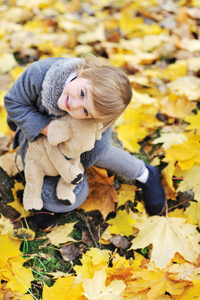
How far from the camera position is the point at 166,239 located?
1.45 meters

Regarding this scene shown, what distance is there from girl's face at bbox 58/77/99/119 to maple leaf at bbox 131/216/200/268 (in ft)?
2.47

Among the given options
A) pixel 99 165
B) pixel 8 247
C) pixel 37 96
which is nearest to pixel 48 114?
pixel 37 96

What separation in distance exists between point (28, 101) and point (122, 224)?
855mm

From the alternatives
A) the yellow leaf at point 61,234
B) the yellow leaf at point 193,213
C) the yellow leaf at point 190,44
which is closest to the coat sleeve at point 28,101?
the yellow leaf at point 61,234

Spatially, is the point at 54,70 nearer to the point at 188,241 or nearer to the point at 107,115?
the point at 107,115

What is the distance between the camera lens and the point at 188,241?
1.43m

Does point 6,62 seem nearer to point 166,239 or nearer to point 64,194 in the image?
point 64,194

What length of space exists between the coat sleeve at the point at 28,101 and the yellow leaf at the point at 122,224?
0.69m

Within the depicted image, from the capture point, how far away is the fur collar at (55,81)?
3.91 ft

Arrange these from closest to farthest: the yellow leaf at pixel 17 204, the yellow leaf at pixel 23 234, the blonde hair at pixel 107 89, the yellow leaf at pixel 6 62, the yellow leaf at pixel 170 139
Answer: the blonde hair at pixel 107 89 < the yellow leaf at pixel 23 234 < the yellow leaf at pixel 17 204 < the yellow leaf at pixel 170 139 < the yellow leaf at pixel 6 62

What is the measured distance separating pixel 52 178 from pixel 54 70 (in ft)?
1.95

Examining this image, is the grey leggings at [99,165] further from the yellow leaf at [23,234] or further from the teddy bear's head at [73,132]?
the teddy bear's head at [73,132]

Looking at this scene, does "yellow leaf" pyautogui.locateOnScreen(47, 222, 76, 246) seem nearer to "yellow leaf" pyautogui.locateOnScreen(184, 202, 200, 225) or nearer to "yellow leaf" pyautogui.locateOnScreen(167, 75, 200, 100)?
"yellow leaf" pyautogui.locateOnScreen(184, 202, 200, 225)

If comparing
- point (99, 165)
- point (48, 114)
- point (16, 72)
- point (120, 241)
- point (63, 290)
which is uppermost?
point (48, 114)
